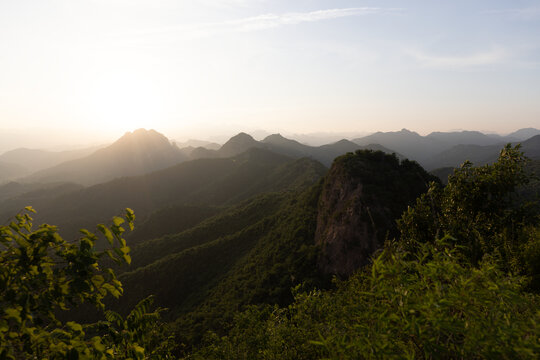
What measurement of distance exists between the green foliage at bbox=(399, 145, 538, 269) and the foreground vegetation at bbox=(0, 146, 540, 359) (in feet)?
0.19

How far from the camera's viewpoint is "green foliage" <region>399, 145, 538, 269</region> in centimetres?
1148

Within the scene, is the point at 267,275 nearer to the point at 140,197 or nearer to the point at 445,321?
the point at 445,321

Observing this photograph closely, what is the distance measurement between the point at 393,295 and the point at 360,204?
48472mm

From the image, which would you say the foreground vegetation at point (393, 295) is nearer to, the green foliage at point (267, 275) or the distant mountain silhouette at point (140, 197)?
the green foliage at point (267, 275)

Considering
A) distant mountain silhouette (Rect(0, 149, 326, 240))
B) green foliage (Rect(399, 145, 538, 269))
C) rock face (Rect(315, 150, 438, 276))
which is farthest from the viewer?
distant mountain silhouette (Rect(0, 149, 326, 240))

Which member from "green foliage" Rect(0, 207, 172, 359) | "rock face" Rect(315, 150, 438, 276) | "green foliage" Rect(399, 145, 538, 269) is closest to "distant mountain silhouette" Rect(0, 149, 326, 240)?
"rock face" Rect(315, 150, 438, 276)

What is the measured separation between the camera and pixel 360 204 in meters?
50.0

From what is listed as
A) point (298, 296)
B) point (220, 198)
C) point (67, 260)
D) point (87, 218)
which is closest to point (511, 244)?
point (298, 296)

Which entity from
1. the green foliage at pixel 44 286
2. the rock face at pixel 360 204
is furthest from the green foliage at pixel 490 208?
the rock face at pixel 360 204

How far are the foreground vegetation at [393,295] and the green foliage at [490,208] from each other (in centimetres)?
6

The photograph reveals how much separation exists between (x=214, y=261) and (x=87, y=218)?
5123 inches

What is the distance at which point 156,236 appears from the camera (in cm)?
11644

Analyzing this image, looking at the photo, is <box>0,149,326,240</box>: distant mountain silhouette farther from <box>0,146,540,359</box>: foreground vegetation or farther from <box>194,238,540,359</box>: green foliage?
<box>194,238,540,359</box>: green foliage

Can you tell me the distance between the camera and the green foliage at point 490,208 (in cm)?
1148
